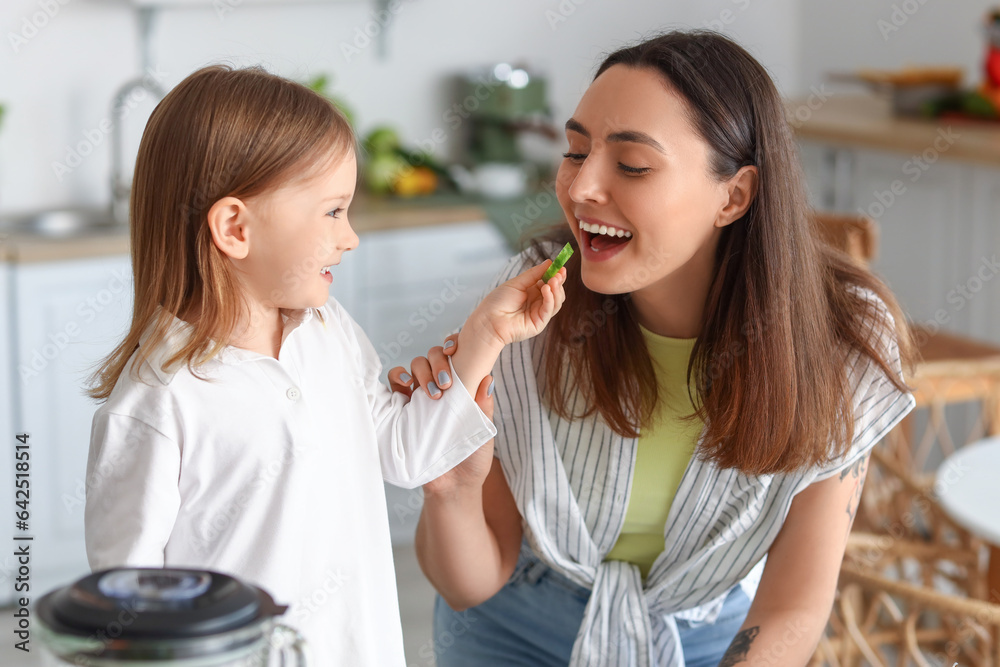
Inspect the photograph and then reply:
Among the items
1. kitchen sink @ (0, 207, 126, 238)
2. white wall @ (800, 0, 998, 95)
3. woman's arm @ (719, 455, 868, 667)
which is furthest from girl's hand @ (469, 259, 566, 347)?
white wall @ (800, 0, 998, 95)

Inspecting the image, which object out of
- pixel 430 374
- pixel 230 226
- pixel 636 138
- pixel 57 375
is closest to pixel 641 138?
pixel 636 138

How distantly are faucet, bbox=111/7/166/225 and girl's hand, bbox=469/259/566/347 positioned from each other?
77.7 inches

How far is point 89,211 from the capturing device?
3.07m

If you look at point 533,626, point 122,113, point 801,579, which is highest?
point 122,113

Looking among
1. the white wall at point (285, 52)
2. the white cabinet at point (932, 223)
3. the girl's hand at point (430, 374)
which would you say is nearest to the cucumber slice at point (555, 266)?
the girl's hand at point (430, 374)

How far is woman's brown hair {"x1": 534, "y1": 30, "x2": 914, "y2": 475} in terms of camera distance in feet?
3.92

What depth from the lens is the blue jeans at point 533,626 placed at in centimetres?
141

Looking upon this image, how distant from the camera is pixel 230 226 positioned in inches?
38.7

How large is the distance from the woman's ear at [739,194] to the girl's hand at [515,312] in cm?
23

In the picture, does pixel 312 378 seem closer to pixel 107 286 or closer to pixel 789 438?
pixel 789 438

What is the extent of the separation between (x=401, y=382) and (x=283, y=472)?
0.22 m

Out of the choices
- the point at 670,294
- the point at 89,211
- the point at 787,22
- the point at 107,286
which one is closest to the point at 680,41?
the point at 670,294

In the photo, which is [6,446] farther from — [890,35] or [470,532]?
[890,35]

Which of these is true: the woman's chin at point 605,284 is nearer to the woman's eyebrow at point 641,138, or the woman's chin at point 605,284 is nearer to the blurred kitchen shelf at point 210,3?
the woman's eyebrow at point 641,138
